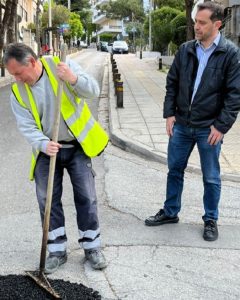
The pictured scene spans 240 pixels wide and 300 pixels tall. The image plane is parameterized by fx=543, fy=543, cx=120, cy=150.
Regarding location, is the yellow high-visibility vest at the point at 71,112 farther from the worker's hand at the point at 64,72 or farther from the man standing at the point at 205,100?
the man standing at the point at 205,100

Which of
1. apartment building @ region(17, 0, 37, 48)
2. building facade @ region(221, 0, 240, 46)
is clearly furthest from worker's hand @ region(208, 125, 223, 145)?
apartment building @ region(17, 0, 37, 48)

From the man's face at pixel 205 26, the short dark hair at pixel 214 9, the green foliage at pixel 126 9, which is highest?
the green foliage at pixel 126 9

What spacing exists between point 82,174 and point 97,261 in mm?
681

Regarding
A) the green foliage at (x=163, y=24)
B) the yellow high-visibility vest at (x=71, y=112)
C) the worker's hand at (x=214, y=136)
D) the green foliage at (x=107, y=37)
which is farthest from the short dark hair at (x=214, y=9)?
the green foliage at (x=107, y=37)

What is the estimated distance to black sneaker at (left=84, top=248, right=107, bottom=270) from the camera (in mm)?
4152

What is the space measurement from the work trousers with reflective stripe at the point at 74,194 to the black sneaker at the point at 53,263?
0.04 m

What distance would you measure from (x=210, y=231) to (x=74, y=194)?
135 cm

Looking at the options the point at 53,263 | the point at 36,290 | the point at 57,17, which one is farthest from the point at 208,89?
the point at 57,17

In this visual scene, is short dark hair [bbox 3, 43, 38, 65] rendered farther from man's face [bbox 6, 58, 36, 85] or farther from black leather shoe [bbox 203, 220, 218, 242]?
black leather shoe [bbox 203, 220, 218, 242]

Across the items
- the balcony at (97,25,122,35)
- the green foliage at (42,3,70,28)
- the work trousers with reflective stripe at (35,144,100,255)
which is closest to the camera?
the work trousers with reflective stripe at (35,144,100,255)

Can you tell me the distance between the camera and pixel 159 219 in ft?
16.8

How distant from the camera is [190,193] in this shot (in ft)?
20.3

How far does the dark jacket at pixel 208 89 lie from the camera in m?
4.47

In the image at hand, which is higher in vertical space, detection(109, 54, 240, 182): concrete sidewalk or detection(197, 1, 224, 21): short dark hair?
detection(197, 1, 224, 21): short dark hair
